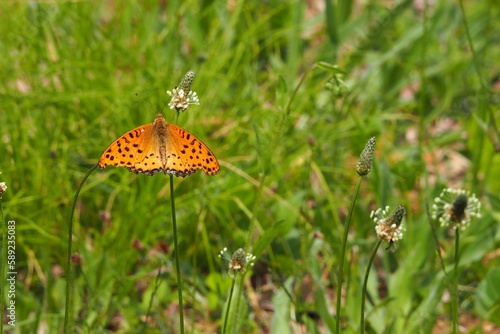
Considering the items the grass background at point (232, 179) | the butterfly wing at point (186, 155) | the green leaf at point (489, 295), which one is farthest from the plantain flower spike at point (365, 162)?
the green leaf at point (489, 295)

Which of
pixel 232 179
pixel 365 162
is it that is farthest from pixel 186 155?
pixel 232 179

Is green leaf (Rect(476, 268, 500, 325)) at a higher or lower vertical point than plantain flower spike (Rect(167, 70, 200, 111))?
lower

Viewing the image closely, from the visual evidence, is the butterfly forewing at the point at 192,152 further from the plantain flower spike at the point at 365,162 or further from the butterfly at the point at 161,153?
the plantain flower spike at the point at 365,162

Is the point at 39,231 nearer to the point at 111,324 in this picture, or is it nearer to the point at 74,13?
the point at 111,324

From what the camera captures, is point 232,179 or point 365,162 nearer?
point 365,162

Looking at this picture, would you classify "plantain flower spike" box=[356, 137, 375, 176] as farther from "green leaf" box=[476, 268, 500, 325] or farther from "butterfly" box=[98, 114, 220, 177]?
"green leaf" box=[476, 268, 500, 325]

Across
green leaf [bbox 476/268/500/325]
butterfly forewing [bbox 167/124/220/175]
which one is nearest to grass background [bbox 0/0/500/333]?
green leaf [bbox 476/268/500/325]

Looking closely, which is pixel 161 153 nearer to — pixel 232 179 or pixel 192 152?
pixel 192 152
